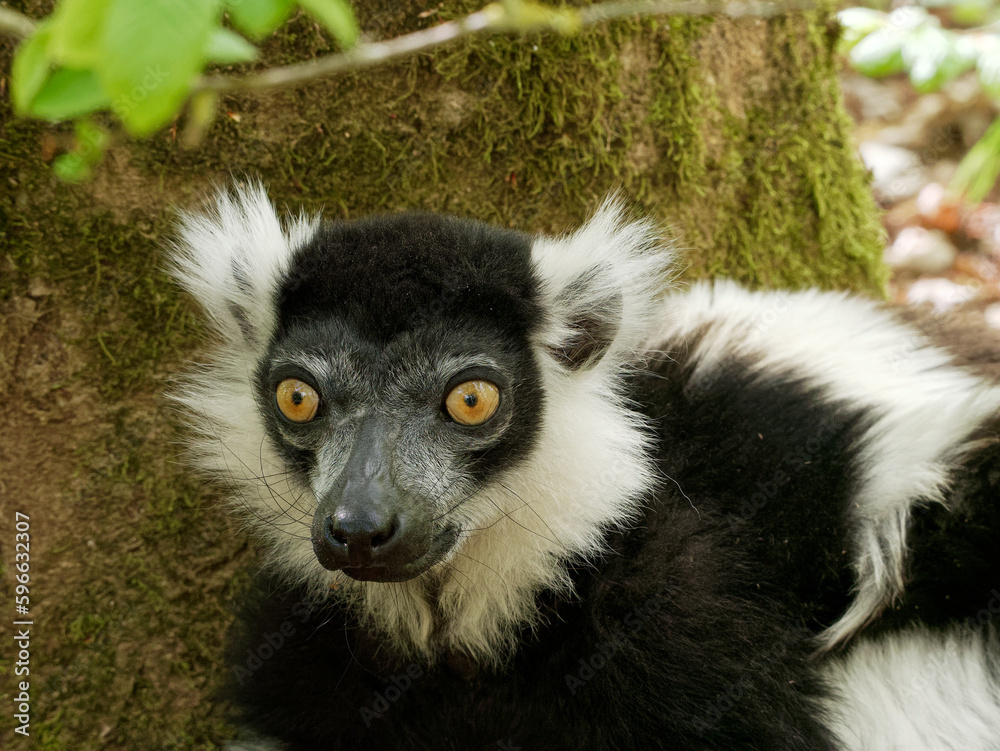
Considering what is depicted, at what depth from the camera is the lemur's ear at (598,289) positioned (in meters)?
3.30

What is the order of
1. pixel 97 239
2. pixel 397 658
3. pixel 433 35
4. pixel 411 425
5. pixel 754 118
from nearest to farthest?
pixel 433 35 → pixel 411 425 → pixel 397 658 → pixel 97 239 → pixel 754 118

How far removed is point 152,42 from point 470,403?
1.83 m

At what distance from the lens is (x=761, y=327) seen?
3887 millimetres

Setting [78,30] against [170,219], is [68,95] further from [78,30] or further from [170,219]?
[170,219]

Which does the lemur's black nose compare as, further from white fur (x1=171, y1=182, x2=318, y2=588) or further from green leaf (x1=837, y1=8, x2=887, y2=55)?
green leaf (x1=837, y1=8, x2=887, y2=55)

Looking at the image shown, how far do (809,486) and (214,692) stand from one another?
2.90 meters

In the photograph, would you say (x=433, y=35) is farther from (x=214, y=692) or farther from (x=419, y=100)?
(x=214, y=692)

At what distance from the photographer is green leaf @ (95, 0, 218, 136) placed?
138 cm

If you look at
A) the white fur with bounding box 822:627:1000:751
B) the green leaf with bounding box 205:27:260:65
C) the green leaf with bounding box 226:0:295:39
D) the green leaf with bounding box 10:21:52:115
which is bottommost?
the white fur with bounding box 822:627:1000:751

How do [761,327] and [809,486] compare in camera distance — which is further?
[761,327]

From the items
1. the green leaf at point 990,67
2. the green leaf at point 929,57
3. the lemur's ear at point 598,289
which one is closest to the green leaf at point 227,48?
the lemur's ear at point 598,289

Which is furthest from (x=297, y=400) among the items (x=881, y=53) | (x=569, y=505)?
(x=881, y=53)

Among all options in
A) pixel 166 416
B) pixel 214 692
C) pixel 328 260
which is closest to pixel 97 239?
pixel 166 416

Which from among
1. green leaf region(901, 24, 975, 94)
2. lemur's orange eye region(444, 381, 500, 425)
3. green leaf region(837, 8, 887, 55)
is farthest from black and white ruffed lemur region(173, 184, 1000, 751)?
green leaf region(837, 8, 887, 55)
